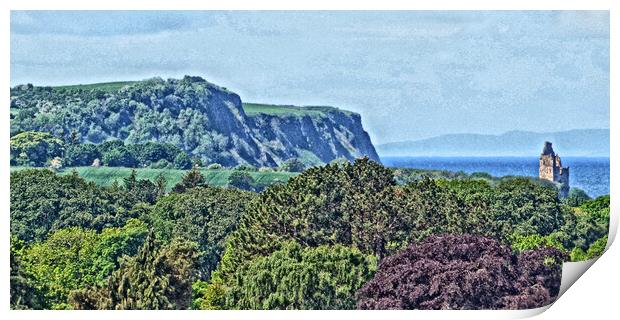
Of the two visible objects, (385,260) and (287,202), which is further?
(287,202)

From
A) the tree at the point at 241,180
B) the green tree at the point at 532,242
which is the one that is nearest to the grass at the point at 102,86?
the tree at the point at 241,180

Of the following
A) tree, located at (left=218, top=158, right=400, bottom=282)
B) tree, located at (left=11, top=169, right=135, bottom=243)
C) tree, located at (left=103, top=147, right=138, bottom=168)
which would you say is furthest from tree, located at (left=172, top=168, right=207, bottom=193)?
tree, located at (left=218, top=158, right=400, bottom=282)

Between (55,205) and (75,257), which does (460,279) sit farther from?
(55,205)

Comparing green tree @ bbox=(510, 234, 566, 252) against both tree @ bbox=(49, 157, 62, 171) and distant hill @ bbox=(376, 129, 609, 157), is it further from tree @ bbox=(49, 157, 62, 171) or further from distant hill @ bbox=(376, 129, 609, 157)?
tree @ bbox=(49, 157, 62, 171)

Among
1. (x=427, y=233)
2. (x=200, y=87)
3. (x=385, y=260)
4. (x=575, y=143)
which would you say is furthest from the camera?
(x=200, y=87)

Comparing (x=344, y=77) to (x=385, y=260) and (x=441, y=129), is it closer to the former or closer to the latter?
(x=441, y=129)

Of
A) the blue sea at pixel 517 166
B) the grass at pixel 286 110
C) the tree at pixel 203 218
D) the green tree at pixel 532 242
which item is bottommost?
the green tree at pixel 532 242

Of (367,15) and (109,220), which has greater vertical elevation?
(367,15)

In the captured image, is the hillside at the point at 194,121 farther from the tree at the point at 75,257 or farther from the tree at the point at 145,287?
the tree at the point at 145,287

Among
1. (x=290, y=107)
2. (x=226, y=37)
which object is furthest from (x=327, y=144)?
(x=226, y=37)
